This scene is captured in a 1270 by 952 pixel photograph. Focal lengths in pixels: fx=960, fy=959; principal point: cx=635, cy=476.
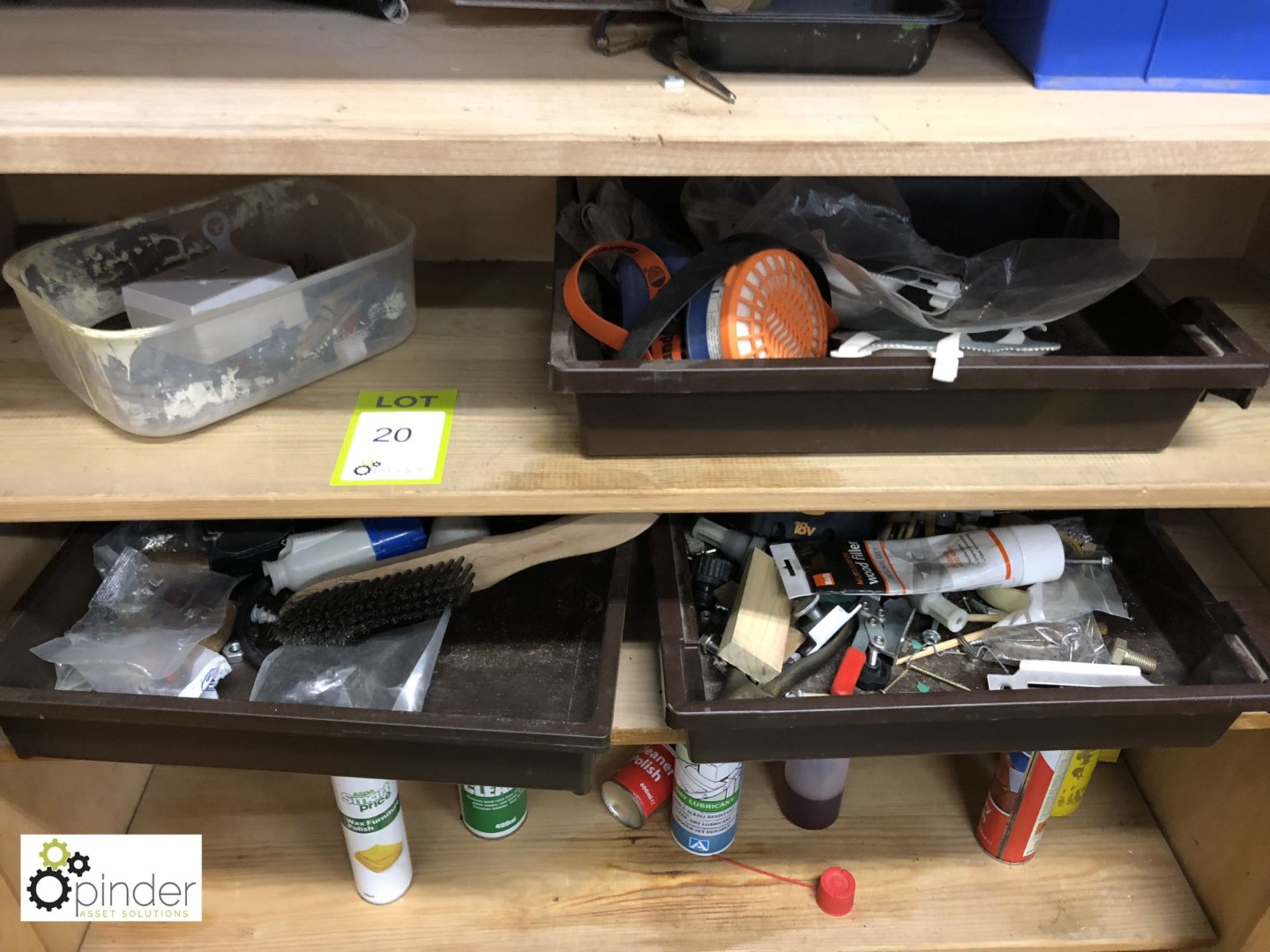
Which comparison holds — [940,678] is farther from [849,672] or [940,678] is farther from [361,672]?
[361,672]

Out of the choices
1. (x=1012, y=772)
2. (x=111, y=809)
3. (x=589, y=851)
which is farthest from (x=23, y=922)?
(x=1012, y=772)

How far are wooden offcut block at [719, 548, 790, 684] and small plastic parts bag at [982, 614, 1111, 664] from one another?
0.18 meters

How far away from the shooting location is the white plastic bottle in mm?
816

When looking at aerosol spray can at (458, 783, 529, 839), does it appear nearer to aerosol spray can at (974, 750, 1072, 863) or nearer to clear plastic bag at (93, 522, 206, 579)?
clear plastic bag at (93, 522, 206, 579)

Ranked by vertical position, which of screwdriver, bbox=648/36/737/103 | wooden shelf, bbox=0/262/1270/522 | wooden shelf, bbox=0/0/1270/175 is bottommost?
wooden shelf, bbox=0/262/1270/522

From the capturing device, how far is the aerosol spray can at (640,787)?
1025mm

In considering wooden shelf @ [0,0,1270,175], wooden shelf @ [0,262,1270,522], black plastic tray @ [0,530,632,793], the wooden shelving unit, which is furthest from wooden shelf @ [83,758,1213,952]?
wooden shelf @ [0,0,1270,175]

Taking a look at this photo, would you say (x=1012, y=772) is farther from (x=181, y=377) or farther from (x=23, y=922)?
(x=23, y=922)

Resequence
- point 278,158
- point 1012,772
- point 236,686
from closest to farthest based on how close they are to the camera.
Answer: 1. point 278,158
2. point 236,686
3. point 1012,772

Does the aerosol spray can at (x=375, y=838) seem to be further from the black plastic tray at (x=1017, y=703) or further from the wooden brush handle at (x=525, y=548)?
the black plastic tray at (x=1017, y=703)

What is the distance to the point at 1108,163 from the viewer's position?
0.53m

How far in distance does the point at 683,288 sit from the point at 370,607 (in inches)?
14.3

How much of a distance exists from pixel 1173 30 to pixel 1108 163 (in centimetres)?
10

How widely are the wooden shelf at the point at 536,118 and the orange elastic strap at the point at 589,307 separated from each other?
0.46 feet
